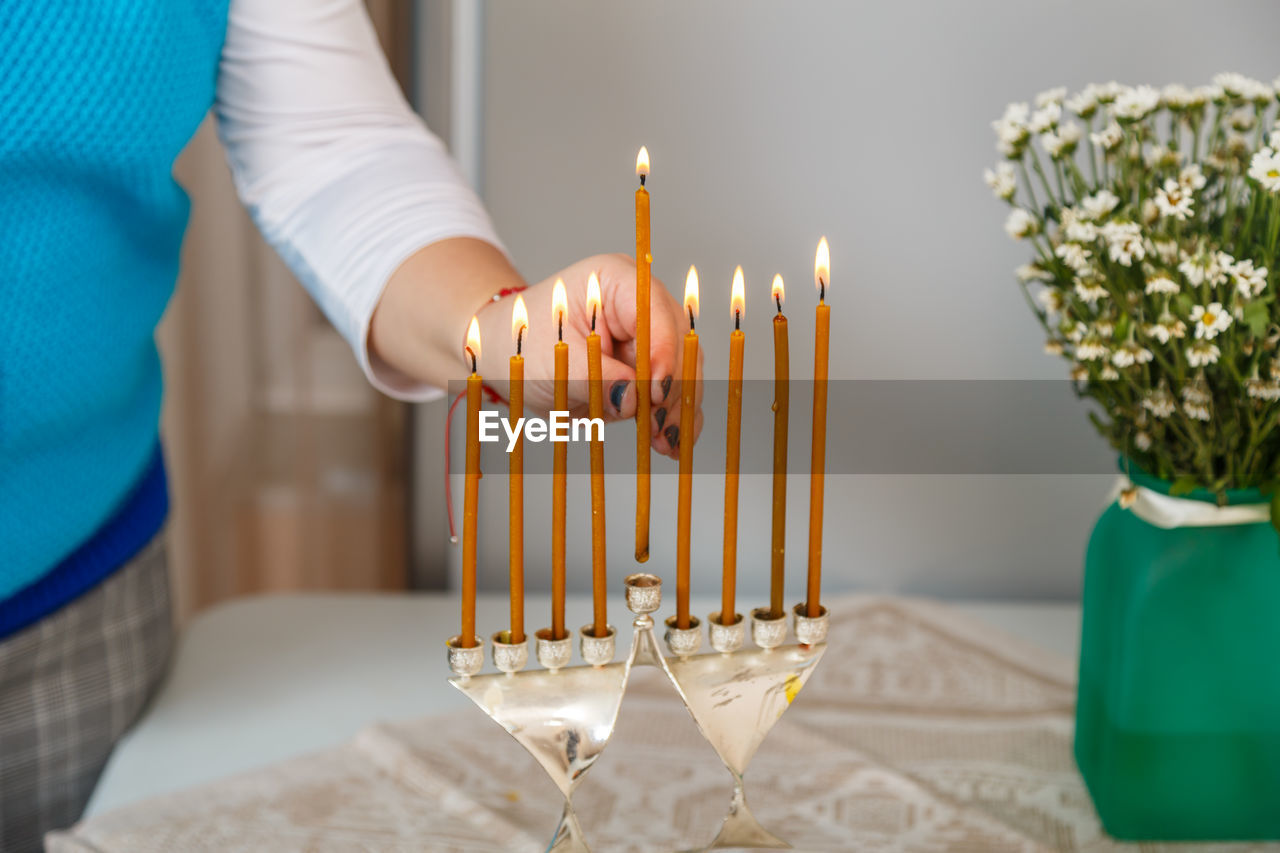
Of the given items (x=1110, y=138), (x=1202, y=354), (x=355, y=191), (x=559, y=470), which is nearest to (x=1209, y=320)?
(x=1202, y=354)

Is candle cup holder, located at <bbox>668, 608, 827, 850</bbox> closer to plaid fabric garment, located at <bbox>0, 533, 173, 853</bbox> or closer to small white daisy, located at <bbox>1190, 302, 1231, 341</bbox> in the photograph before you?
small white daisy, located at <bbox>1190, 302, 1231, 341</bbox>

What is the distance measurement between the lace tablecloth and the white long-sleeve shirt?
0.87ft

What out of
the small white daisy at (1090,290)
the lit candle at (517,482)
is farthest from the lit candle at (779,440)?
the small white daisy at (1090,290)

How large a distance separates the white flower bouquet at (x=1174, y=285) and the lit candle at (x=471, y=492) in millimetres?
341

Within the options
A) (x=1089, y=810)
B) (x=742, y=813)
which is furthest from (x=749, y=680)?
(x=1089, y=810)

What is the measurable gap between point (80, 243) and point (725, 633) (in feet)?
1.52

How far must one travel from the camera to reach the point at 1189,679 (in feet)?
2.11

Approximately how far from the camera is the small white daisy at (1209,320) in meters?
0.56

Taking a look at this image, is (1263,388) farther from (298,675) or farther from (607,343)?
(298,675)

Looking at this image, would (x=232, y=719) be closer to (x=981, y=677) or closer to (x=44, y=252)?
(x=44, y=252)

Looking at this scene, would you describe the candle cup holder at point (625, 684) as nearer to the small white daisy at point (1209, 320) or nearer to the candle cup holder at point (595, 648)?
the candle cup holder at point (595, 648)

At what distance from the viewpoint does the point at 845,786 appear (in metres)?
0.72

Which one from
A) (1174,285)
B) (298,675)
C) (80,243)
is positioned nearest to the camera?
(1174,285)

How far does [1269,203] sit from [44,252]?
70cm
